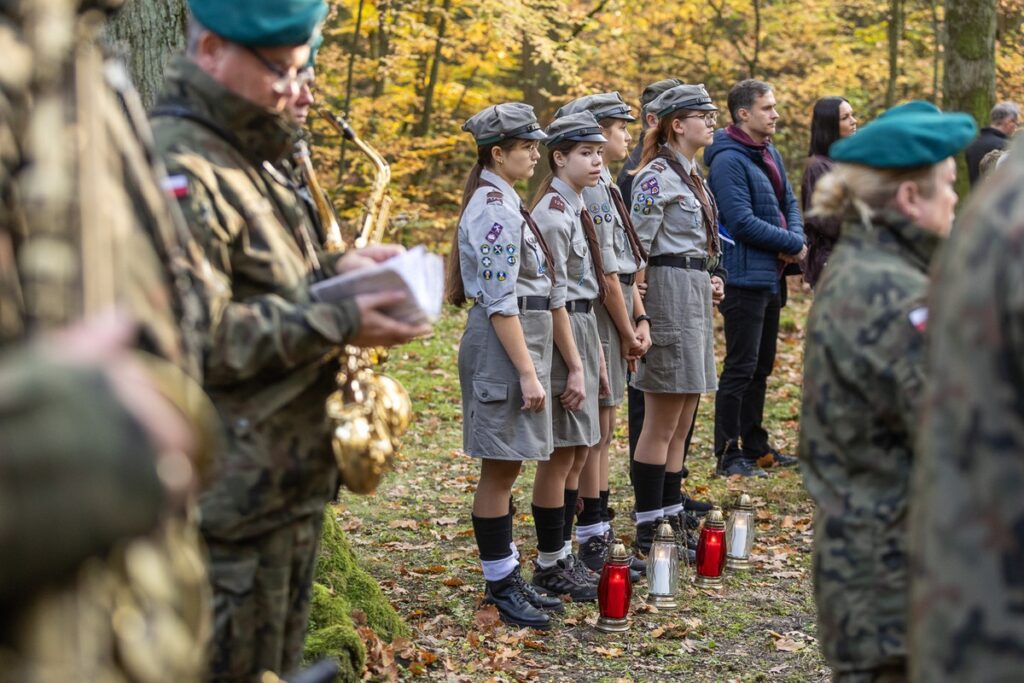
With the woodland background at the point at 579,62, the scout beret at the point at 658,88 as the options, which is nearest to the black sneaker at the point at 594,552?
the scout beret at the point at 658,88

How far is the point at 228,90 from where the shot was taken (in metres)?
2.96

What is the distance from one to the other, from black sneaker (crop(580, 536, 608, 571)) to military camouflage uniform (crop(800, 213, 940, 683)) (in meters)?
3.86

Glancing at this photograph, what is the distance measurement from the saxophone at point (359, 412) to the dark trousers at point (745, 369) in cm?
535

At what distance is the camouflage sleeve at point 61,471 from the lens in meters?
1.26

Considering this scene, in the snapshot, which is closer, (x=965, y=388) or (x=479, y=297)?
(x=965, y=388)

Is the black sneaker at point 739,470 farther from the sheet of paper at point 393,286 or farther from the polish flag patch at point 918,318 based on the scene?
the sheet of paper at point 393,286

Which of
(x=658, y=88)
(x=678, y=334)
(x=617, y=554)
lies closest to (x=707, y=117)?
(x=658, y=88)

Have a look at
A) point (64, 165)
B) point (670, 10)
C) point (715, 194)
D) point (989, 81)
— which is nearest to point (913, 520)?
point (64, 165)

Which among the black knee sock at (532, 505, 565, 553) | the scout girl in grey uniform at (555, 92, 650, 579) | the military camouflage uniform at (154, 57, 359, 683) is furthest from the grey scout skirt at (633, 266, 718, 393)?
the military camouflage uniform at (154, 57, 359, 683)

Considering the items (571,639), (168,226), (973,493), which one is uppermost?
(168,226)

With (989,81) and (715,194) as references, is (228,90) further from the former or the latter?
(989,81)

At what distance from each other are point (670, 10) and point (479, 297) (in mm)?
13326

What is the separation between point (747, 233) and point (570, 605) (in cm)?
316

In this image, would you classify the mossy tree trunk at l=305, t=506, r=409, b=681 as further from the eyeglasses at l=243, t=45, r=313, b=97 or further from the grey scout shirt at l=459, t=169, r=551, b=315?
the eyeglasses at l=243, t=45, r=313, b=97
